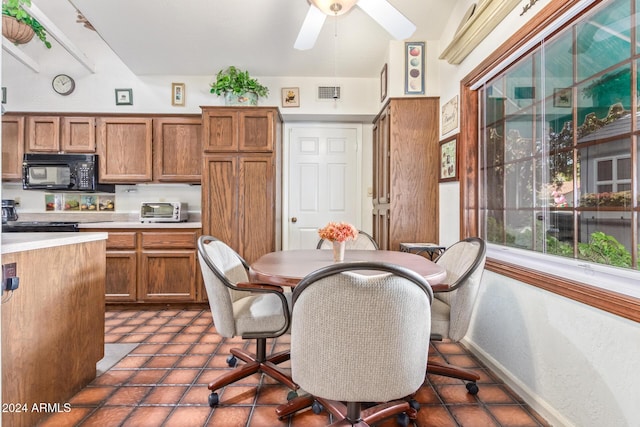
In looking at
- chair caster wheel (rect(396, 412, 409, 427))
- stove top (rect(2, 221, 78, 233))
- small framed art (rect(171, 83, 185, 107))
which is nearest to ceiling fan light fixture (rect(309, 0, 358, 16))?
chair caster wheel (rect(396, 412, 409, 427))

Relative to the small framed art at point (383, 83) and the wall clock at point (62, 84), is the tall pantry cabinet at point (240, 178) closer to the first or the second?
the small framed art at point (383, 83)

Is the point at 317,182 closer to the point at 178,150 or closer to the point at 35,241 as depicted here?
the point at 178,150

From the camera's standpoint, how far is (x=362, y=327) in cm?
113

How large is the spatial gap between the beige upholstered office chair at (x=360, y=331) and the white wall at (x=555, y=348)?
0.76 m

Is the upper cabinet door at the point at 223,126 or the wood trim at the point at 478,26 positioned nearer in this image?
the wood trim at the point at 478,26

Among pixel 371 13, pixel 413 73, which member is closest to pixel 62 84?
pixel 371 13

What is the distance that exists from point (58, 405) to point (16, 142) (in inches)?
129

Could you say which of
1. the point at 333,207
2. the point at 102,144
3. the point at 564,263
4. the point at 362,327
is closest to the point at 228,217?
the point at 333,207

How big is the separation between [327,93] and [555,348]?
128 inches

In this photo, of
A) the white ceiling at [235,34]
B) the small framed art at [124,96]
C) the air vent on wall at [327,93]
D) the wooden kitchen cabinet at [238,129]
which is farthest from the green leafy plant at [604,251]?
the small framed art at [124,96]

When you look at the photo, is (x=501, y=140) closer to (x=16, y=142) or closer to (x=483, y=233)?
(x=483, y=233)

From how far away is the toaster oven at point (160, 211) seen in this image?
11.8ft

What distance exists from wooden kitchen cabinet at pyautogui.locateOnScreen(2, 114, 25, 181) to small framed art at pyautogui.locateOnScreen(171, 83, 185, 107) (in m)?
1.58

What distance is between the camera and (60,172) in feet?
11.8
